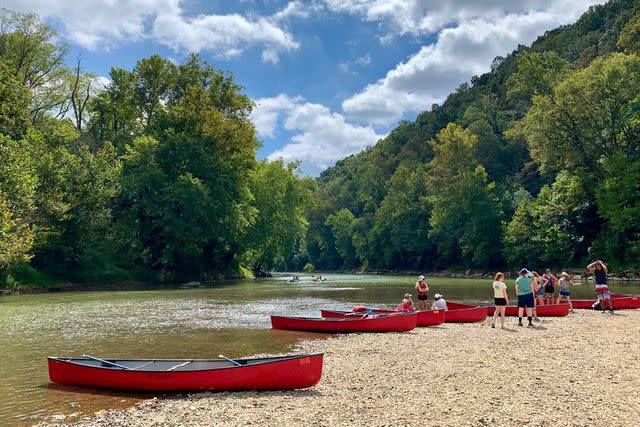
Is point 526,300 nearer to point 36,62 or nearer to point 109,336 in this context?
point 109,336

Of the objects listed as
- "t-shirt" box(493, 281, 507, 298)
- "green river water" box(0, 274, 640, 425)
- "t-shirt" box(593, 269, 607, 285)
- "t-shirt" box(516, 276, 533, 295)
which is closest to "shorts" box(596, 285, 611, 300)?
"t-shirt" box(593, 269, 607, 285)

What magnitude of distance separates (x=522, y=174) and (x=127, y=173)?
75424 mm

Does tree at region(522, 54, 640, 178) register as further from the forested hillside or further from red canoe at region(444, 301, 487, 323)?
red canoe at region(444, 301, 487, 323)

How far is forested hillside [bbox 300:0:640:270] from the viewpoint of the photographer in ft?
172

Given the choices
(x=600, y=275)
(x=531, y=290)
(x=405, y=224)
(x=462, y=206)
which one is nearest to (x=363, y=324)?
(x=531, y=290)

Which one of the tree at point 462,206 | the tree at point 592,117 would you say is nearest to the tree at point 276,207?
the tree at point 462,206

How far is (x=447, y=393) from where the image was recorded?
10.0m

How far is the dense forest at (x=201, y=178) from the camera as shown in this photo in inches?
1772

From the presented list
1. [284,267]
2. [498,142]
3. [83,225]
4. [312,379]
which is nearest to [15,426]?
[312,379]

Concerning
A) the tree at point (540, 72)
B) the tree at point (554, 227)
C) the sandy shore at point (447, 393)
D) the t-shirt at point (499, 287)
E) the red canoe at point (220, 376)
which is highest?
the tree at point (540, 72)

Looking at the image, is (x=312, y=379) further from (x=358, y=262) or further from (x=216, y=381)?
(x=358, y=262)

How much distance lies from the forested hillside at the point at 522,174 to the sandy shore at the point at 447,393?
42710 mm

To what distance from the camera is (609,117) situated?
5412cm

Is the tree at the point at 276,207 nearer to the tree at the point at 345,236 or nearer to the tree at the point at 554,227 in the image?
the tree at the point at 554,227
